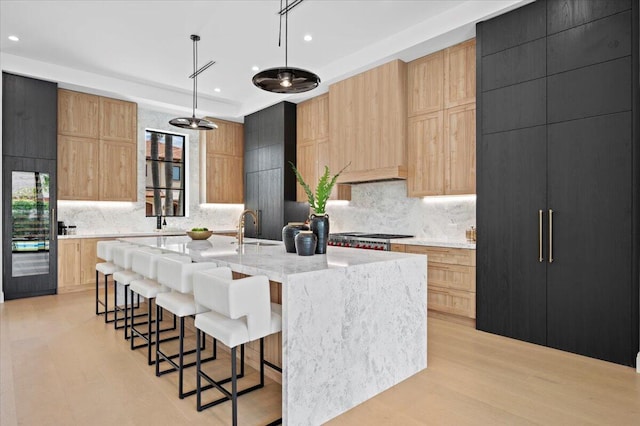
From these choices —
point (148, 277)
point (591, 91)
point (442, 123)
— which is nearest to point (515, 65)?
point (591, 91)

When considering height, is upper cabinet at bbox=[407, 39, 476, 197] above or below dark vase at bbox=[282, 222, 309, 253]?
above

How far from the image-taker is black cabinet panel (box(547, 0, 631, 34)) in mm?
2980

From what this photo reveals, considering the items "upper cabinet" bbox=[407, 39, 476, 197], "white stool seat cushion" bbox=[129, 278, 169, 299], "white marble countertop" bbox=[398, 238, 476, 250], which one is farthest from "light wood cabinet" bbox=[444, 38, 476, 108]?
"white stool seat cushion" bbox=[129, 278, 169, 299]

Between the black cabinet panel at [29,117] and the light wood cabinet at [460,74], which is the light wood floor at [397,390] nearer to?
the light wood cabinet at [460,74]

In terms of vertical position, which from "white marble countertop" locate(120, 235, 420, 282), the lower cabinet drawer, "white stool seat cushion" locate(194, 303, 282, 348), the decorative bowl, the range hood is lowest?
the lower cabinet drawer

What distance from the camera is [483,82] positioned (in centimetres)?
380

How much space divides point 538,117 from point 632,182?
93 centimetres

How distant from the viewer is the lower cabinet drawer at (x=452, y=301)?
3.92m

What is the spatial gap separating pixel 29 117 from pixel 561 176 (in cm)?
672

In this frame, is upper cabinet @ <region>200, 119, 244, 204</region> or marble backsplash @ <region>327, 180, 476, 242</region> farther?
upper cabinet @ <region>200, 119, 244, 204</region>

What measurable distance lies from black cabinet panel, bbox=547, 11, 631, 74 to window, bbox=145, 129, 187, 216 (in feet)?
21.3

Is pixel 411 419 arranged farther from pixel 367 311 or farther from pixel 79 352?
pixel 79 352

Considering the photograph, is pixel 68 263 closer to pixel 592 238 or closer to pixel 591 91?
pixel 592 238

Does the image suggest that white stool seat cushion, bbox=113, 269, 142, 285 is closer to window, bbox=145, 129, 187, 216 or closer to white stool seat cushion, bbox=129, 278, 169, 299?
white stool seat cushion, bbox=129, 278, 169, 299
